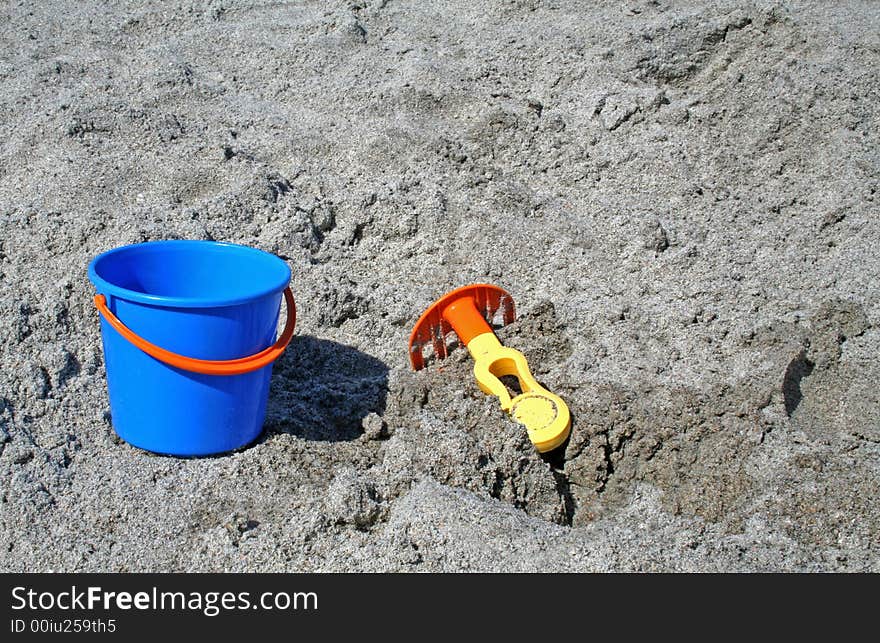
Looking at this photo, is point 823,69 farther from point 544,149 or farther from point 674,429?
point 674,429

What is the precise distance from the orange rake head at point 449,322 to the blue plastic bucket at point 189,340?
0.45 metres

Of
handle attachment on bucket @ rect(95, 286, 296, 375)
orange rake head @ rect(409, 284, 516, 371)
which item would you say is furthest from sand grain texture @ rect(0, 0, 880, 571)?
handle attachment on bucket @ rect(95, 286, 296, 375)

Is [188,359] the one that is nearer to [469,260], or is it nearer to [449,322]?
[449,322]

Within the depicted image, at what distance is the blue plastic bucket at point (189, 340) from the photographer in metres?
2.04

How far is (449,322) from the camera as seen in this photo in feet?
8.76

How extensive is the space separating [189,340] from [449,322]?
857 mm

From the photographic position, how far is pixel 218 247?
2340mm

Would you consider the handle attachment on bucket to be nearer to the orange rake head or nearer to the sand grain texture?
the sand grain texture

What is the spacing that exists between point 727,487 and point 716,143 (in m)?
1.83

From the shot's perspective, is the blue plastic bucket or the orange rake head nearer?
the blue plastic bucket

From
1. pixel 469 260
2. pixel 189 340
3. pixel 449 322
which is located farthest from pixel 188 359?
pixel 469 260

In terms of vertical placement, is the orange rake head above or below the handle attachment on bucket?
below

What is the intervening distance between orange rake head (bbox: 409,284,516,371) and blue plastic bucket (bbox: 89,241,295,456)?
1.47ft

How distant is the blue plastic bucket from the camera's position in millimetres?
2041
